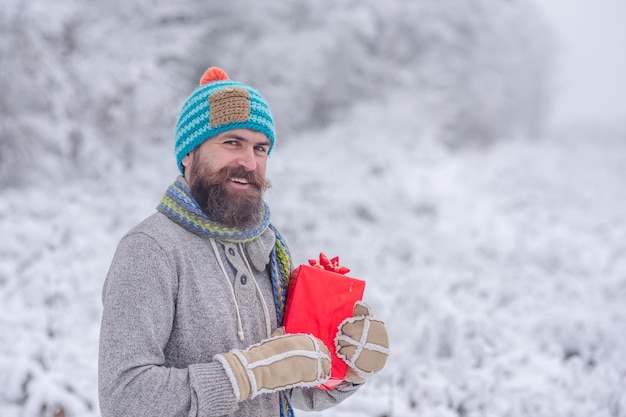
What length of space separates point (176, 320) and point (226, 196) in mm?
441

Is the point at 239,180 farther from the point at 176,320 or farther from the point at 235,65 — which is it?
the point at 235,65

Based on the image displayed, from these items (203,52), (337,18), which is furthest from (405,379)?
(337,18)

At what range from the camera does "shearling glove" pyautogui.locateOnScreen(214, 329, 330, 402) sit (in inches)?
53.9

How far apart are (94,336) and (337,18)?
1287 cm

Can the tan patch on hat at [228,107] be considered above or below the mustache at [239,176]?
above

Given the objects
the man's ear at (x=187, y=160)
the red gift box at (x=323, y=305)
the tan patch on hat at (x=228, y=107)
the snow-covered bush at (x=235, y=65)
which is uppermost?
the snow-covered bush at (x=235, y=65)

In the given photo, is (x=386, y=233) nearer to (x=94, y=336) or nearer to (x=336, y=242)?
(x=336, y=242)

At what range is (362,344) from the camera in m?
1.63

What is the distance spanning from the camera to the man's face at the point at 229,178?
1.67 metres

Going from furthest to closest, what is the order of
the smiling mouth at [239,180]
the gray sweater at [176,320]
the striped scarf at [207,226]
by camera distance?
1. the smiling mouth at [239,180]
2. the striped scarf at [207,226]
3. the gray sweater at [176,320]

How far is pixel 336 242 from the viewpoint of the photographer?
7.80 meters

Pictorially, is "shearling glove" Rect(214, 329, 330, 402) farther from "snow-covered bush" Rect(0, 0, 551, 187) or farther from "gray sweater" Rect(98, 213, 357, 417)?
"snow-covered bush" Rect(0, 0, 551, 187)

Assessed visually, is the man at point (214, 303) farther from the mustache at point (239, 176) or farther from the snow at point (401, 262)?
the snow at point (401, 262)

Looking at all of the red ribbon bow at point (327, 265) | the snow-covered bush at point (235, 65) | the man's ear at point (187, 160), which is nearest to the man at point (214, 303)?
the man's ear at point (187, 160)
